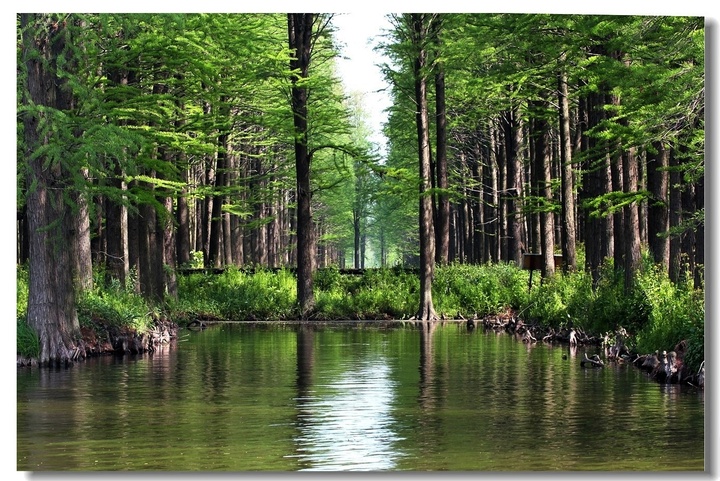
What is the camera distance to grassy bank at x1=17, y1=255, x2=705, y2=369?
66.4 feet

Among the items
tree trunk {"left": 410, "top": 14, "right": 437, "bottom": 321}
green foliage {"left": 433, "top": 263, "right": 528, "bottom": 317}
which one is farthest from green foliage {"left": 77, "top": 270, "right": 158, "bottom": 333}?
green foliage {"left": 433, "top": 263, "right": 528, "bottom": 317}

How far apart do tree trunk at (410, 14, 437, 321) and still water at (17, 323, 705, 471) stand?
11.1 meters

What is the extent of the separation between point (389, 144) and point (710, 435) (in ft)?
124

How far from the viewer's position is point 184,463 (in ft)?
35.1

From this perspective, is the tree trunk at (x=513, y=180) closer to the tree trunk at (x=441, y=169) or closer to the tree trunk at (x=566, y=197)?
the tree trunk at (x=441, y=169)

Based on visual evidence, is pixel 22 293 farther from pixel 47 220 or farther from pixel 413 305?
pixel 413 305

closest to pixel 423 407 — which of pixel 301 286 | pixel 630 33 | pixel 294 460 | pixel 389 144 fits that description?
pixel 294 460

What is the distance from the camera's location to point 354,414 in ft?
44.6

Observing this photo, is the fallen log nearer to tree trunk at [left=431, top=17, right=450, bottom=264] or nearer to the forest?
the forest

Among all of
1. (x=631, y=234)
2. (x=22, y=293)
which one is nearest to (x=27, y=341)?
(x=22, y=293)

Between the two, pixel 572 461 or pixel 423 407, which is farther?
pixel 423 407

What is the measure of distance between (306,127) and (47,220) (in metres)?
15.6
